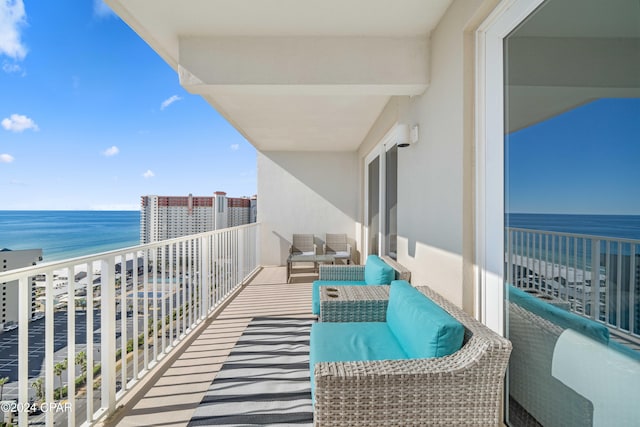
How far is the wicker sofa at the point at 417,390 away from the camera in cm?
127

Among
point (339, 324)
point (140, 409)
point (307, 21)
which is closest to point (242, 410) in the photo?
point (140, 409)

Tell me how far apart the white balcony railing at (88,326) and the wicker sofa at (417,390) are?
125 centimetres

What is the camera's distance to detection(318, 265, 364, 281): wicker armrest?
3.48 metres

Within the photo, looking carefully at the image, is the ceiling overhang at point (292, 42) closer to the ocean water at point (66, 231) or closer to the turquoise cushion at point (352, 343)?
the turquoise cushion at point (352, 343)

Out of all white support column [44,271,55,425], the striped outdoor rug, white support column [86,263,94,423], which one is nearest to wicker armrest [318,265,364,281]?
the striped outdoor rug

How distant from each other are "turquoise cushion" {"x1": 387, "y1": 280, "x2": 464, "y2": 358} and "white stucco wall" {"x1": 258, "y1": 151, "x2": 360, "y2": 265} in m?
4.85

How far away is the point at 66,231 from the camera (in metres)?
26.0

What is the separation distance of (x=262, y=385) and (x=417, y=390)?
1.21 metres

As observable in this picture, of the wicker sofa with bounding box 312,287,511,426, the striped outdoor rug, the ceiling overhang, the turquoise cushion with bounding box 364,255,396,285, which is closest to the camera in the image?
the wicker sofa with bounding box 312,287,511,426

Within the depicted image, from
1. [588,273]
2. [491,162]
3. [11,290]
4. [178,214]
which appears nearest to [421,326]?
[588,273]

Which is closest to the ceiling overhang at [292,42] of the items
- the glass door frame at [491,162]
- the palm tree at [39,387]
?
the glass door frame at [491,162]

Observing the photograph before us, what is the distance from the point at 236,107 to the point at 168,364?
2.95 metres

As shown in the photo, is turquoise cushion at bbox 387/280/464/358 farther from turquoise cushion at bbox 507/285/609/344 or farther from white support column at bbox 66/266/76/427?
white support column at bbox 66/266/76/427

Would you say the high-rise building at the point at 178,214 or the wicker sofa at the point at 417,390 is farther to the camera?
the high-rise building at the point at 178,214
